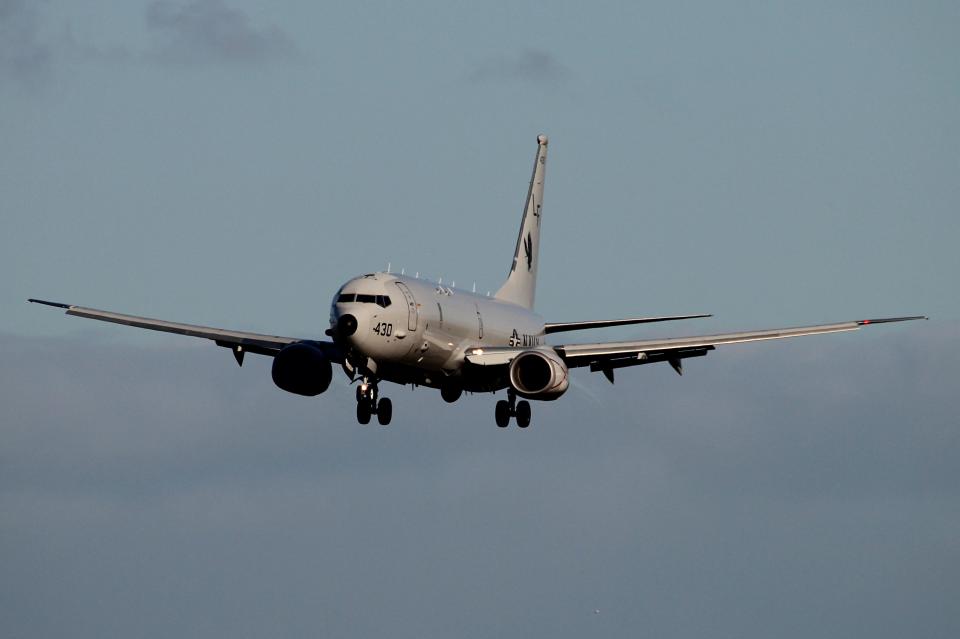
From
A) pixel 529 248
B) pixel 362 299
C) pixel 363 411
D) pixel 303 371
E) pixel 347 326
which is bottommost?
pixel 363 411

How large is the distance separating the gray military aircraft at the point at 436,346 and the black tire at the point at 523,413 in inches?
1.4

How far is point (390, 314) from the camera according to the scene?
188 feet

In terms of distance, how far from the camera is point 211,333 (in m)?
66.1

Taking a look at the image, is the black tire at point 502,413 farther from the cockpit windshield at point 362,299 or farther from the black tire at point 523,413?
the cockpit windshield at point 362,299

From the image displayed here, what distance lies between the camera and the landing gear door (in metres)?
58.5

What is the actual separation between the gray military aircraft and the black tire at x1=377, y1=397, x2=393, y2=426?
1.3 inches

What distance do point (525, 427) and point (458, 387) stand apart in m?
4.57

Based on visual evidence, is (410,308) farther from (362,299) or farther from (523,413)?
(523,413)

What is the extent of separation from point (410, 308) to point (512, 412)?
9.68 m

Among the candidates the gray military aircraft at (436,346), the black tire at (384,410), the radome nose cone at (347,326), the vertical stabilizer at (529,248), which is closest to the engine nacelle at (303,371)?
the gray military aircraft at (436,346)

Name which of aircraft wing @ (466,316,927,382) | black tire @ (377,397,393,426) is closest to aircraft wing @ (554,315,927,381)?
aircraft wing @ (466,316,927,382)

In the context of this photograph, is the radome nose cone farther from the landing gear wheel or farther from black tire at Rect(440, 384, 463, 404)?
the landing gear wheel

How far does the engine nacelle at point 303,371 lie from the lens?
61.9m

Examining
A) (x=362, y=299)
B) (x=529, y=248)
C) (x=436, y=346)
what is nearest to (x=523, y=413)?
(x=436, y=346)
